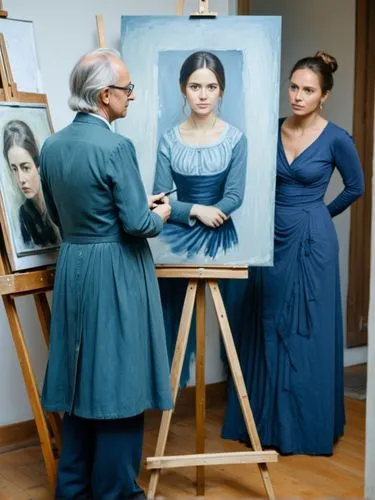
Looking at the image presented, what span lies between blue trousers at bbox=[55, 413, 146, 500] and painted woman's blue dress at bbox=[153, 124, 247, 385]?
2.24 ft

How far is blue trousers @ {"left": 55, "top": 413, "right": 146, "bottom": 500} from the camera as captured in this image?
257 centimetres

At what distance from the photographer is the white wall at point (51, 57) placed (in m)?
3.24

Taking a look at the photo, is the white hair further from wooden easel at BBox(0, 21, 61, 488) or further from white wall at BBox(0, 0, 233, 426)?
white wall at BBox(0, 0, 233, 426)

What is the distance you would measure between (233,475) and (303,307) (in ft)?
2.44

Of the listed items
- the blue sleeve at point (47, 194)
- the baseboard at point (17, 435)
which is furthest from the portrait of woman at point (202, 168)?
the baseboard at point (17, 435)

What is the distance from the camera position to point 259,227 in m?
2.92

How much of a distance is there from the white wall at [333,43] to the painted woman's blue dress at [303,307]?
1.12 m

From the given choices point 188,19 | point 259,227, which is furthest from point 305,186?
point 188,19

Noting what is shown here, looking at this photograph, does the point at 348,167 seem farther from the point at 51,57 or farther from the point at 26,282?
the point at 26,282

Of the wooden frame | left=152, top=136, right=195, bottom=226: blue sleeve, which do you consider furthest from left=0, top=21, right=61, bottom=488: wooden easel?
the wooden frame

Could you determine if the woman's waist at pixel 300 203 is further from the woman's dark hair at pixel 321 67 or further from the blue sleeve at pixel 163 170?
the blue sleeve at pixel 163 170

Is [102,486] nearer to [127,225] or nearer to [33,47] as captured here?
[127,225]

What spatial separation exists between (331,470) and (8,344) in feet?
4.64

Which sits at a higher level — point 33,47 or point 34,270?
point 33,47
